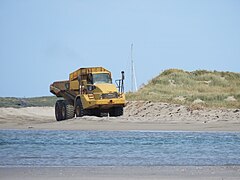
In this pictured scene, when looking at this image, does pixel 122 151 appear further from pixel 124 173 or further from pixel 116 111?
pixel 116 111

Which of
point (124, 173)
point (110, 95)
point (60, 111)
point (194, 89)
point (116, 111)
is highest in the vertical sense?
point (194, 89)

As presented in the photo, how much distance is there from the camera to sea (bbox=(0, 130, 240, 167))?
13.5 metres

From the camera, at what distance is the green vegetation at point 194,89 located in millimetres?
37500

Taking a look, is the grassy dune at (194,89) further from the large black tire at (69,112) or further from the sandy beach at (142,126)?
the large black tire at (69,112)

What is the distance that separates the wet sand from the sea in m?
0.88

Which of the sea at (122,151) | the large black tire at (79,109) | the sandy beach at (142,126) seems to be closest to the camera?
the sandy beach at (142,126)

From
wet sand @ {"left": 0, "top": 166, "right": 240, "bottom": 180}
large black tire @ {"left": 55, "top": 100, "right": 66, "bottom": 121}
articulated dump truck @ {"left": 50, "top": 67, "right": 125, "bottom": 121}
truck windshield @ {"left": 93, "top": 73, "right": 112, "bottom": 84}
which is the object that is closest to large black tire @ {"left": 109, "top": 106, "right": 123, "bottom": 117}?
articulated dump truck @ {"left": 50, "top": 67, "right": 125, "bottom": 121}

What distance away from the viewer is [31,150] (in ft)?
54.6

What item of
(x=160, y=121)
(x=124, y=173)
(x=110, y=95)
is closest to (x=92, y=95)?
(x=110, y=95)

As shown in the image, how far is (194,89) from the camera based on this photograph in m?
44.8

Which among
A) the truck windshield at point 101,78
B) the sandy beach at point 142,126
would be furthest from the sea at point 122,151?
the truck windshield at point 101,78

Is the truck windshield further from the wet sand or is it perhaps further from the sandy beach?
the wet sand

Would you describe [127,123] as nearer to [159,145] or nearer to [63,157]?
[159,145]

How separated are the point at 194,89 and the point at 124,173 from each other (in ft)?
112
